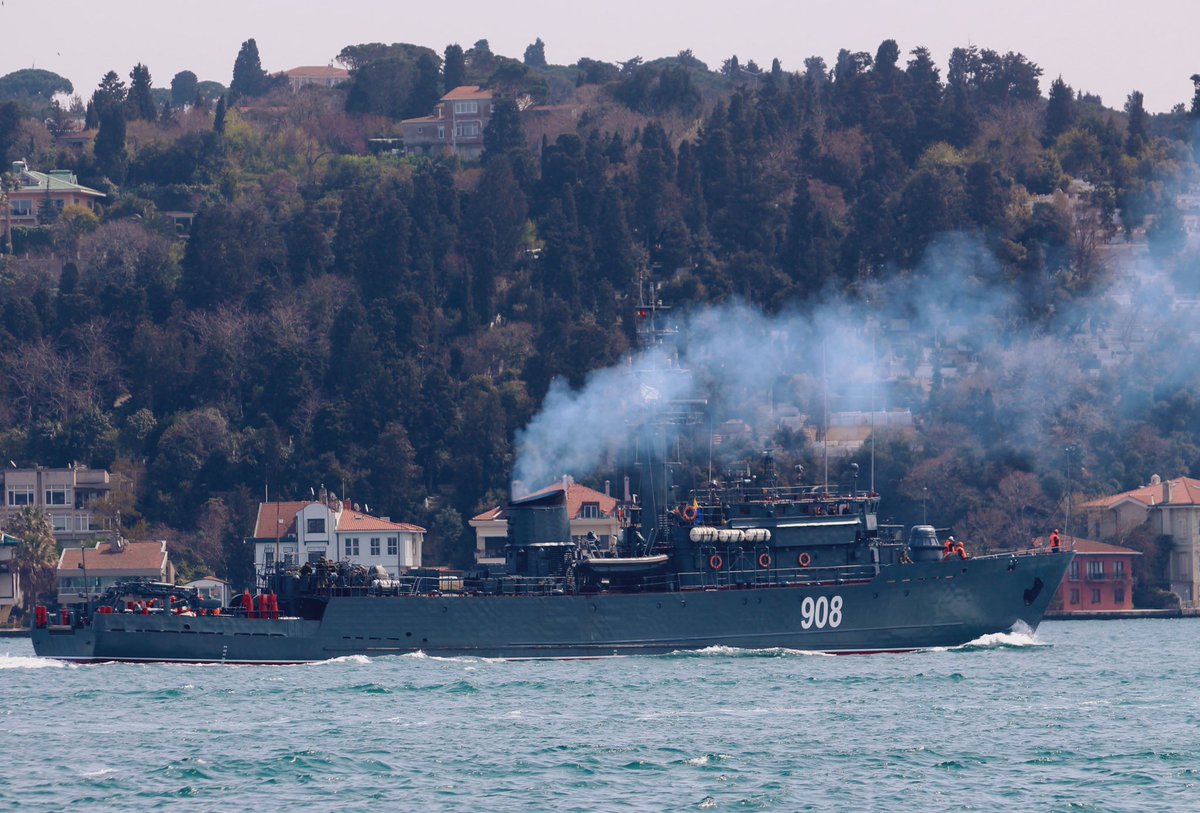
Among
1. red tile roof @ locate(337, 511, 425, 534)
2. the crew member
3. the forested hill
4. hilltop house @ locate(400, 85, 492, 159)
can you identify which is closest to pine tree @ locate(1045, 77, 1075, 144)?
the forested hill

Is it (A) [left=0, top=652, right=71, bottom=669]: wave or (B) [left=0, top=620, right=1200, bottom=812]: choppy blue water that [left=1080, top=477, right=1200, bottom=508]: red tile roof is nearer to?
(B) [left=0, top=620, right=1200, bottom=812]: choppy blue water

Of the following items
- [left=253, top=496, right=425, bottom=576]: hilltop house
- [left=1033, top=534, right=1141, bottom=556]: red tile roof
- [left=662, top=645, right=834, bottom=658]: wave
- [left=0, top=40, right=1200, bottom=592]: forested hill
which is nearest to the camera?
[left=662, top=645, right=834, bottom=658]: wave

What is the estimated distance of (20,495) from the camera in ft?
358

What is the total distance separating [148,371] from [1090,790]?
85.6 meters

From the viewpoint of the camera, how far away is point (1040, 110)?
15488cm

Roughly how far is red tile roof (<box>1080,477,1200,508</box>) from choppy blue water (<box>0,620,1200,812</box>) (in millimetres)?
38150

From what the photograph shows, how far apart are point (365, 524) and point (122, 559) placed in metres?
11.2

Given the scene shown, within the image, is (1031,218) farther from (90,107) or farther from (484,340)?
(90,107)

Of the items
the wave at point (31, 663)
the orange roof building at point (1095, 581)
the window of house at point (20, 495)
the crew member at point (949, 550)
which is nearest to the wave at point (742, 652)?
the crew member at point (949, 550)

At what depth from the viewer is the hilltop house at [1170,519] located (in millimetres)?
98750

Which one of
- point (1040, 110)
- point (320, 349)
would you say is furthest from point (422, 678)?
point (1040, 110)

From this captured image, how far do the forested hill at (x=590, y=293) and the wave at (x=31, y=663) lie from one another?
114 ft

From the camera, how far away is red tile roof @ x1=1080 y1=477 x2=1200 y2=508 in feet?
324

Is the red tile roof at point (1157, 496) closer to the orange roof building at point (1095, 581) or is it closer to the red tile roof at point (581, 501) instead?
the orange roof building at point (1095, 581)
